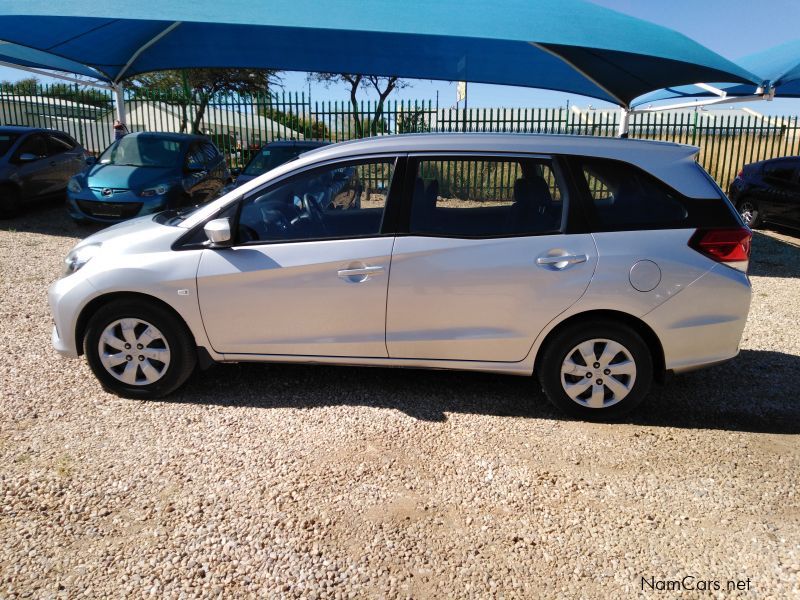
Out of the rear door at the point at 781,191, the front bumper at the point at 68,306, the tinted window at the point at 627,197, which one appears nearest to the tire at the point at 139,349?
the front bumper at the point at 68,306

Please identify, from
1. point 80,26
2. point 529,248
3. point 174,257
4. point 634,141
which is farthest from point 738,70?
point 80,26

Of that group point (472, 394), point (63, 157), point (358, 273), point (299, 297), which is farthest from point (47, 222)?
point (472, 394)

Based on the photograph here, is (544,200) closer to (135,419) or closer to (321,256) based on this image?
(321,256)

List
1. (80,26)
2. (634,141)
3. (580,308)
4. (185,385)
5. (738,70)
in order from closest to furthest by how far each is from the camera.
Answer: (580,308)
(634,141)
(185,385)
(738,70)
(80,26)

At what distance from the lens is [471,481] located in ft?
11.2

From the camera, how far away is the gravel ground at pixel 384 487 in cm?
271

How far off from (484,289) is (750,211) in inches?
443

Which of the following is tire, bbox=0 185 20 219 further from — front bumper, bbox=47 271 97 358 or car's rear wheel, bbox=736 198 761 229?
car's rear wheel, bbox=736 198 761 229

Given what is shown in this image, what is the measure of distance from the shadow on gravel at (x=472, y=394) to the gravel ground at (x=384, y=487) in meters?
0.02

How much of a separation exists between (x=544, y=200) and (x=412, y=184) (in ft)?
2.78

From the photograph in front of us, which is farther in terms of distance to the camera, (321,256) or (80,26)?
(80,26)

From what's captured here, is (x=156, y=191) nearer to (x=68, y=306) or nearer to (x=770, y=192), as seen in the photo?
(x=68, y=306)

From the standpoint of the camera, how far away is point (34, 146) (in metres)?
12.4

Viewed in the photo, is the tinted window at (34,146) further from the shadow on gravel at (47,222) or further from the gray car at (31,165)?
the shadow on gravel at (47,222)
